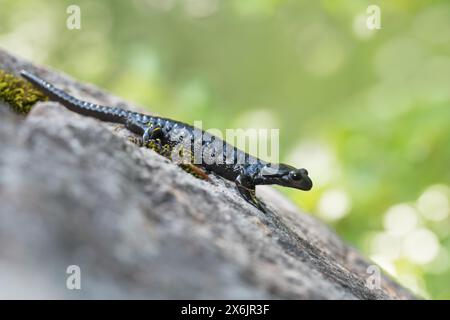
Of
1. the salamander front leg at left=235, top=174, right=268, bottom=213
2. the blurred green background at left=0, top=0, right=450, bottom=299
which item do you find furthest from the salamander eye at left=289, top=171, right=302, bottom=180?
the blurred green background at left=0, top=0, right=450, bottom=299

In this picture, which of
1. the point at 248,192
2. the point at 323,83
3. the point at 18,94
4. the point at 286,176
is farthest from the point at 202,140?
the point at 323,83

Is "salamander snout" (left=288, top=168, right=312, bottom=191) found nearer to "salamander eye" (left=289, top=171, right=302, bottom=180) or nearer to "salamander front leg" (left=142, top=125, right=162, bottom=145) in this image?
"salamander eye" (left=289, top=171, right=302, bottom=180)

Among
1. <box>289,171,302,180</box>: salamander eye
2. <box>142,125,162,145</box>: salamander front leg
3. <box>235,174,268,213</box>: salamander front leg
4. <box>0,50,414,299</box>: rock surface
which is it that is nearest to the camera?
<box>0,50,414,299</box>: rock surface

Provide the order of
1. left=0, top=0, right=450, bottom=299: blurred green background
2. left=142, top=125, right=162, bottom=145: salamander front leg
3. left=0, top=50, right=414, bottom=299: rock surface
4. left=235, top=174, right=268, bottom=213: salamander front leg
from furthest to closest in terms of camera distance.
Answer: left=0, top=0, right=450, bottom=299: blurred green background
left=142, top=125, right=162, bottom=145: salamander front leg
left=235, top=174, right=268, bottom=213: salamander front leg
left=0, top=50, right=414, bottom=299: rock surface

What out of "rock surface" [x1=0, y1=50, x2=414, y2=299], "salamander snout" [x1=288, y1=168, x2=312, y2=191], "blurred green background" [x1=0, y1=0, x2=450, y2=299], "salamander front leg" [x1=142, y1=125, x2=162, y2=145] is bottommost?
"rock surface" [x1=0, y1=50, x2=414, y2=299]

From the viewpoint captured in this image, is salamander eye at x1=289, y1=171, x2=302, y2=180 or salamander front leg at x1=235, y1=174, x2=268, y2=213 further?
salamander eye at x1=289, y1=171, x2=302, y2=180
